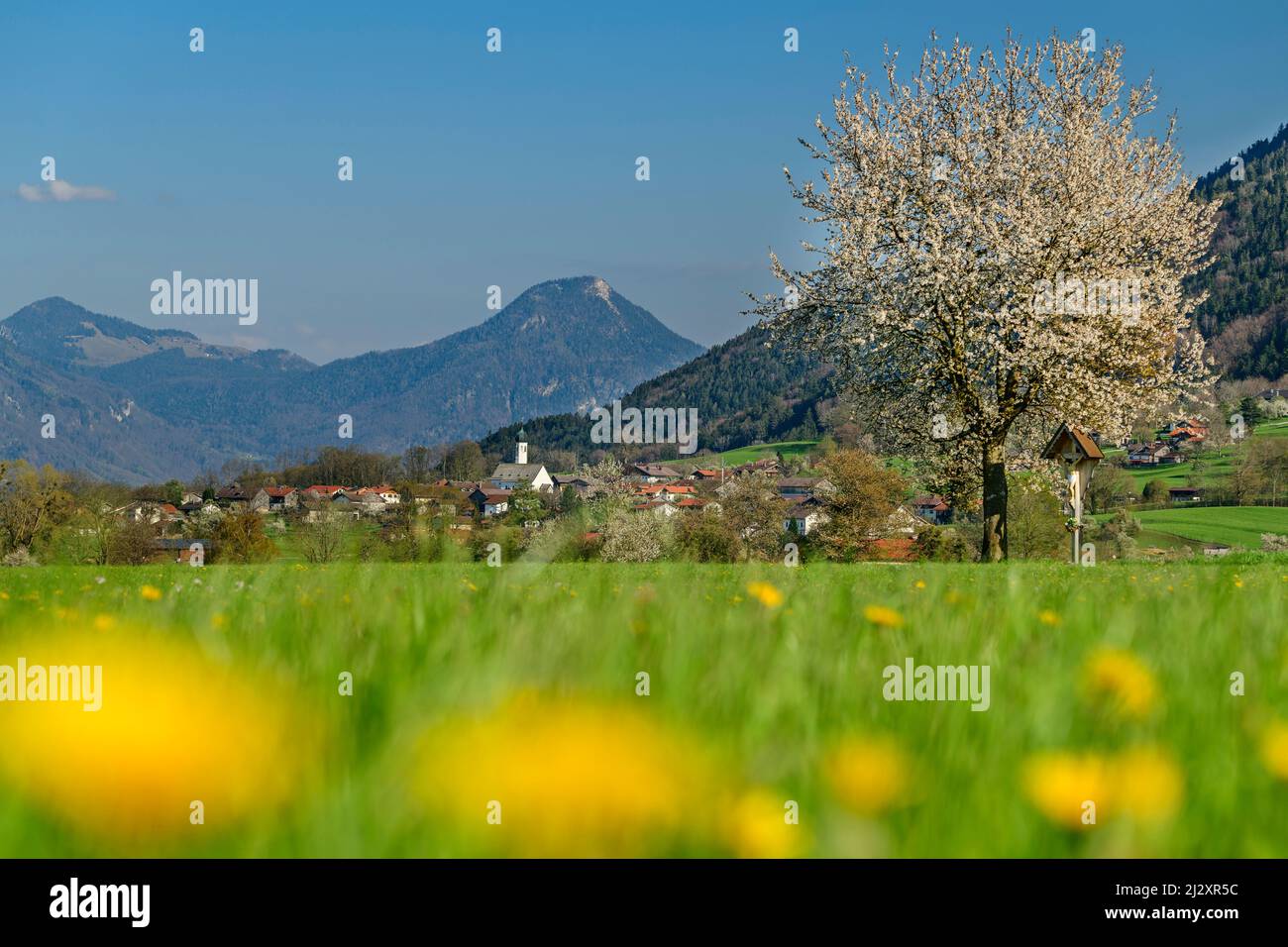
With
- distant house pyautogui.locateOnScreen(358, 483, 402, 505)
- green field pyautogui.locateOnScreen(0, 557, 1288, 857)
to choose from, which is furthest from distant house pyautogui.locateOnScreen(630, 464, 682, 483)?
green field pyautogui.locateOnScreen(0, 557, 1288, 857)

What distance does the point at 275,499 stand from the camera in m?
107

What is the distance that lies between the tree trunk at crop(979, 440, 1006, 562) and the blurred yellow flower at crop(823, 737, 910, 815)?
2771 cm

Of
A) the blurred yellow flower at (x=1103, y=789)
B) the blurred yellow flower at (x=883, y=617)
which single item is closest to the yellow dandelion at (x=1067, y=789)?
the blurred yellow flower at (x=1103, y=789)

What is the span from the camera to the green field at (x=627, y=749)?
1387 millimetres

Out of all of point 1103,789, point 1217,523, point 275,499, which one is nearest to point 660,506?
point 275,499

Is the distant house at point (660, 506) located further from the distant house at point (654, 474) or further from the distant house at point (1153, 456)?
the distant house at point (1153, 456)

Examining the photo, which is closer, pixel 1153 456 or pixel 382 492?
pixel 382 492

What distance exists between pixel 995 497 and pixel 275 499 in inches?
3626

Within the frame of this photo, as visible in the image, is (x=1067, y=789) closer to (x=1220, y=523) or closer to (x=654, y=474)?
(x=1220, y=523)

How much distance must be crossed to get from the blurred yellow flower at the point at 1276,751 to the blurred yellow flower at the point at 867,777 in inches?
22.4

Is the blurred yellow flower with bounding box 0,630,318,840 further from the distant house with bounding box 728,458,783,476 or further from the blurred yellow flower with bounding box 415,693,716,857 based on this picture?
the distant house with bounding box 728,458,783,476
